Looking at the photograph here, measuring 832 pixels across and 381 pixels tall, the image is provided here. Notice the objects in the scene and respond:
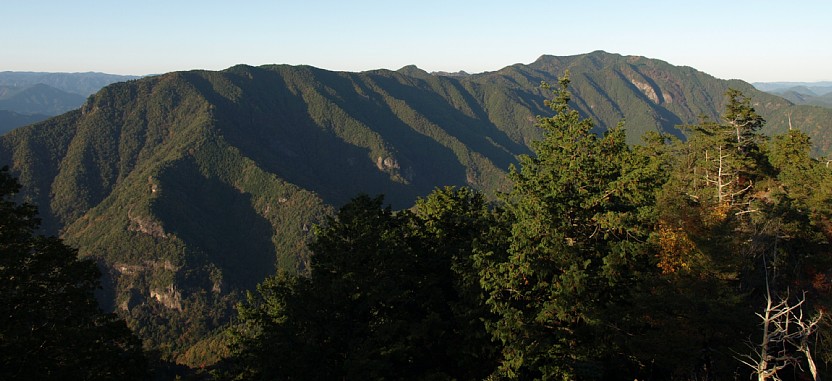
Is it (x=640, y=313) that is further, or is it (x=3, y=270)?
(x=640, y=313)

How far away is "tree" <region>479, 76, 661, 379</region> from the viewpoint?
695 inches

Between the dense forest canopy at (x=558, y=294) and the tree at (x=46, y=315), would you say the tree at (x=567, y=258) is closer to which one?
the dense forest canopy at (x=558, y=294)

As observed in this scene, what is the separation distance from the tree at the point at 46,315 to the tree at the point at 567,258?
50.9 ft

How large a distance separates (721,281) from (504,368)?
9.70 meters

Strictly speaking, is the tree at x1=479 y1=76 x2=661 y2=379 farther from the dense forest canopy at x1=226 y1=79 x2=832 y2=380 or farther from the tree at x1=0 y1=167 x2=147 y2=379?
the tree at x1=0 y1=167 x2=147 y2=379

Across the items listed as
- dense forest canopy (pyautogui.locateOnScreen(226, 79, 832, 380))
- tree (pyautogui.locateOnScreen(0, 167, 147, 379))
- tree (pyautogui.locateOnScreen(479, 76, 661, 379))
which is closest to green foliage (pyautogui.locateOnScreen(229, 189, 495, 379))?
dense forest canopy (pyautogui.locateOnScreen(226, 79, 832, 380))

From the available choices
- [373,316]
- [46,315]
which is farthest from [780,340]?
[46,315]

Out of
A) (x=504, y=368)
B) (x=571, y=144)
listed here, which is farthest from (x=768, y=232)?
(x=504, y=368)

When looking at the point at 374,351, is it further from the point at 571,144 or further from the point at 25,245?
the point at 25,245

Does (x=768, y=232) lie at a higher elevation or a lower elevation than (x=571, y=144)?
lower

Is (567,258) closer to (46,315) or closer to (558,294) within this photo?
(558,294)

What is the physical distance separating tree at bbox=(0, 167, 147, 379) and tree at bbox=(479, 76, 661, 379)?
15.5 m

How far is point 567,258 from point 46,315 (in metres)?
19.7

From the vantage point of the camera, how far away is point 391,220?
30.2 metres
